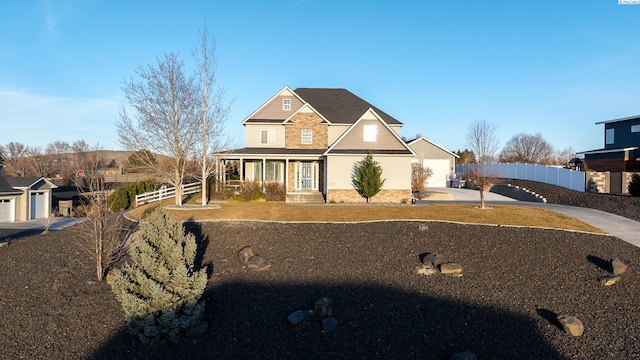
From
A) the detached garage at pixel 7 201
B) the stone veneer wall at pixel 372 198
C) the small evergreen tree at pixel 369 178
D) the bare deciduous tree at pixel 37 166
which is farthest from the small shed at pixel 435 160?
the bare deciduous tree at pixel 37 166

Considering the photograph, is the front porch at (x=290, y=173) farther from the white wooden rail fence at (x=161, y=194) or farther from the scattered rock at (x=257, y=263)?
the scattered rock at (x=257, y=263)

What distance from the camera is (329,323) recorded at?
838 cm

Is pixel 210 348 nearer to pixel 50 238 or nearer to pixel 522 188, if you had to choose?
pixel 50 238

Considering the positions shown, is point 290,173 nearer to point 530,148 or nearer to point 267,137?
point 267,137

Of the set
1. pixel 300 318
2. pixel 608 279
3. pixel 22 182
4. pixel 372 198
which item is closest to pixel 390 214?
pixel 372 198

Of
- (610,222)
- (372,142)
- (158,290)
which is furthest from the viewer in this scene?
(372,142)

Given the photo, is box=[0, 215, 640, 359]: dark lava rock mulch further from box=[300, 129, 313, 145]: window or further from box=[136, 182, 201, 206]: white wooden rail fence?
box=[300, 129, 313, 145]: window

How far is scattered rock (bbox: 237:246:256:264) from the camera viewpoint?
1235 cm

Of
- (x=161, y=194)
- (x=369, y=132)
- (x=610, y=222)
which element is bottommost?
(x=610, y=222)

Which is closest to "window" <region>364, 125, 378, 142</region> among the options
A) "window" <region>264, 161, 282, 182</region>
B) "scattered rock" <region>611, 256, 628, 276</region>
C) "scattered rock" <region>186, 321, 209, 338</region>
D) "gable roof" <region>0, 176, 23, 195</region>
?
"window" <region>264, 161, 282, 182</region>

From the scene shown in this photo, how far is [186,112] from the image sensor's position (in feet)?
70.4

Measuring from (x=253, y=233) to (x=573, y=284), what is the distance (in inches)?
398

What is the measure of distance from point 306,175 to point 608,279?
19881mm

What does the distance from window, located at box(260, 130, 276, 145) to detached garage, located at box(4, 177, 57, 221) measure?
52.1ft
